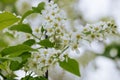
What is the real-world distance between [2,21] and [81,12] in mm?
1518

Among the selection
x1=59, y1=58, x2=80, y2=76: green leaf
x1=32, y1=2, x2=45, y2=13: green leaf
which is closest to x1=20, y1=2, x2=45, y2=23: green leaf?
x1=32, y1=2, x2=45, y2=13: green leaf

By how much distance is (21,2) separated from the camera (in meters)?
1.76

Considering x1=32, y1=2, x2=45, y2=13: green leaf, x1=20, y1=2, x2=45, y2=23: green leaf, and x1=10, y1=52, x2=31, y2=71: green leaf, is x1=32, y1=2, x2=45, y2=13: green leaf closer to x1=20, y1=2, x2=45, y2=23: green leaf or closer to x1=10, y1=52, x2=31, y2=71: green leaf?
x1=20, y1=2, x2=45, y2=23: green leaf

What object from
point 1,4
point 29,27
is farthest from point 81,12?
point 29,27

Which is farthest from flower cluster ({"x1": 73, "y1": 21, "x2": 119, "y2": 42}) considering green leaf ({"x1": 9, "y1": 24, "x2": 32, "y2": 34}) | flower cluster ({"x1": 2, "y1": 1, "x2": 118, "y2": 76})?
green leaf ({"x1": 9, "y1": 24, "x2": 32, "y2": 34})

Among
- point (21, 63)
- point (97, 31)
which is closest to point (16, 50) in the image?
point (21, 63)

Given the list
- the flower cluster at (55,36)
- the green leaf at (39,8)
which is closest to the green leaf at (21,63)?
the flower cluster at (55,36)

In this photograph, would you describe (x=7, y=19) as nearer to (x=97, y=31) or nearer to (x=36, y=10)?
(x=36, y=10)

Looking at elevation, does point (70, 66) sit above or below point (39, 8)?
below

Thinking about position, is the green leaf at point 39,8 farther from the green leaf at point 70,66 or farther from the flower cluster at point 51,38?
the green leaf at point 70,66

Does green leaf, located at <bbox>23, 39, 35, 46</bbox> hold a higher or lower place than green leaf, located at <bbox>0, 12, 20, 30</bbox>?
lower

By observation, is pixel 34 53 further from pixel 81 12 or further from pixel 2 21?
pixel 81 12

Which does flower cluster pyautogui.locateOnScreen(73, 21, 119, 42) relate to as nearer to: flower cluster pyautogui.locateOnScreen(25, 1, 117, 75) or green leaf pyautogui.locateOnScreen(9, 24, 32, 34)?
flower cluster pyautogui.locateOnScreen(25, 1, 117, 75)

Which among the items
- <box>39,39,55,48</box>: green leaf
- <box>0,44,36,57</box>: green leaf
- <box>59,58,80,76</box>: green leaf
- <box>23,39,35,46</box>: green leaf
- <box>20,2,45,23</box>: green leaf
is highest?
<box>20,2,45,23</box>: green leaf
